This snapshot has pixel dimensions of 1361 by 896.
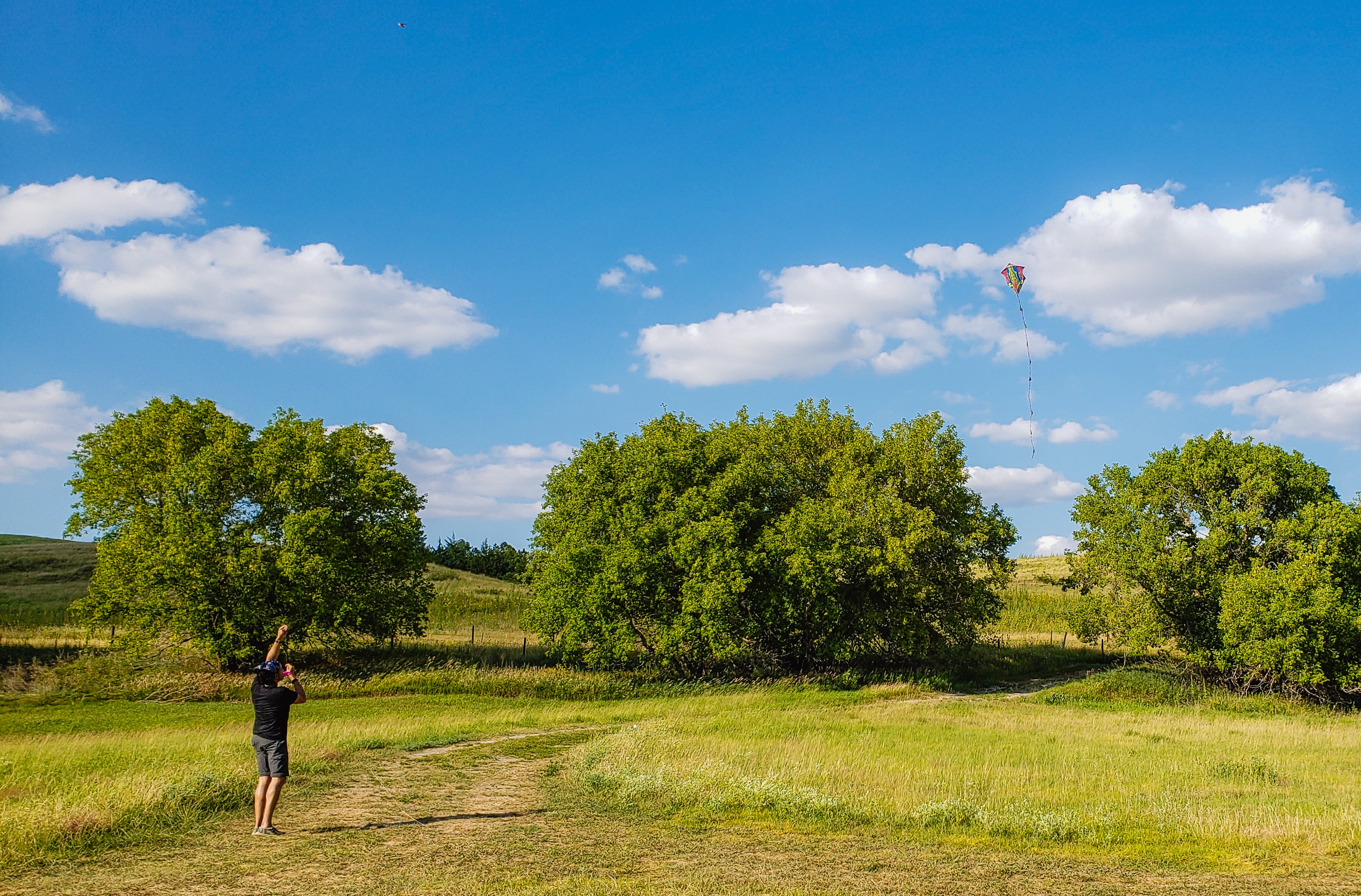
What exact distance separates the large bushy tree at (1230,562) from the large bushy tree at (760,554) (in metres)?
5.02

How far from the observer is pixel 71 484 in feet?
130

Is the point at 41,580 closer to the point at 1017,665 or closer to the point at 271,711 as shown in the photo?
the point at 271,711

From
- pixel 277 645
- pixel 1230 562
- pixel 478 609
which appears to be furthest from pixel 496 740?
pixel 478 609

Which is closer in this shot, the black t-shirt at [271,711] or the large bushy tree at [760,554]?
the black t-shirt at [271,711]

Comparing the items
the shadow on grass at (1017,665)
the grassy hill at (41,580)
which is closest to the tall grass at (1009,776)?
the shadow on grass at (1017,665)

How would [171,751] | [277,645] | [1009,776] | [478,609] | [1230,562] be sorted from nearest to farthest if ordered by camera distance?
[277,645] → [1009,776] → [171,751] → [1230,562] → [478,609]

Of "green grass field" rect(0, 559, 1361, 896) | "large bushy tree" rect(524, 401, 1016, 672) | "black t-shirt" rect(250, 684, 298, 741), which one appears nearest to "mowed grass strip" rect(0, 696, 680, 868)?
"green grass field" rect(0, 559, 1361, 896)

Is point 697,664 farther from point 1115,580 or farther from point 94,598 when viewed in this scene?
point 94,598

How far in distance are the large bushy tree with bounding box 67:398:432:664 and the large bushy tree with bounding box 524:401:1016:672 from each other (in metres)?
7.31

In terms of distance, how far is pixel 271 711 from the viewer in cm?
1154

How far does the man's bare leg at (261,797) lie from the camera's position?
1136 cm

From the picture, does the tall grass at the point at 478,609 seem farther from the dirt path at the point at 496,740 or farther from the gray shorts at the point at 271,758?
the gray shorts at the point at 271,758

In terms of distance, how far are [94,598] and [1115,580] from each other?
46.8 meters

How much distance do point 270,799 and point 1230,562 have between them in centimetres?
3833
